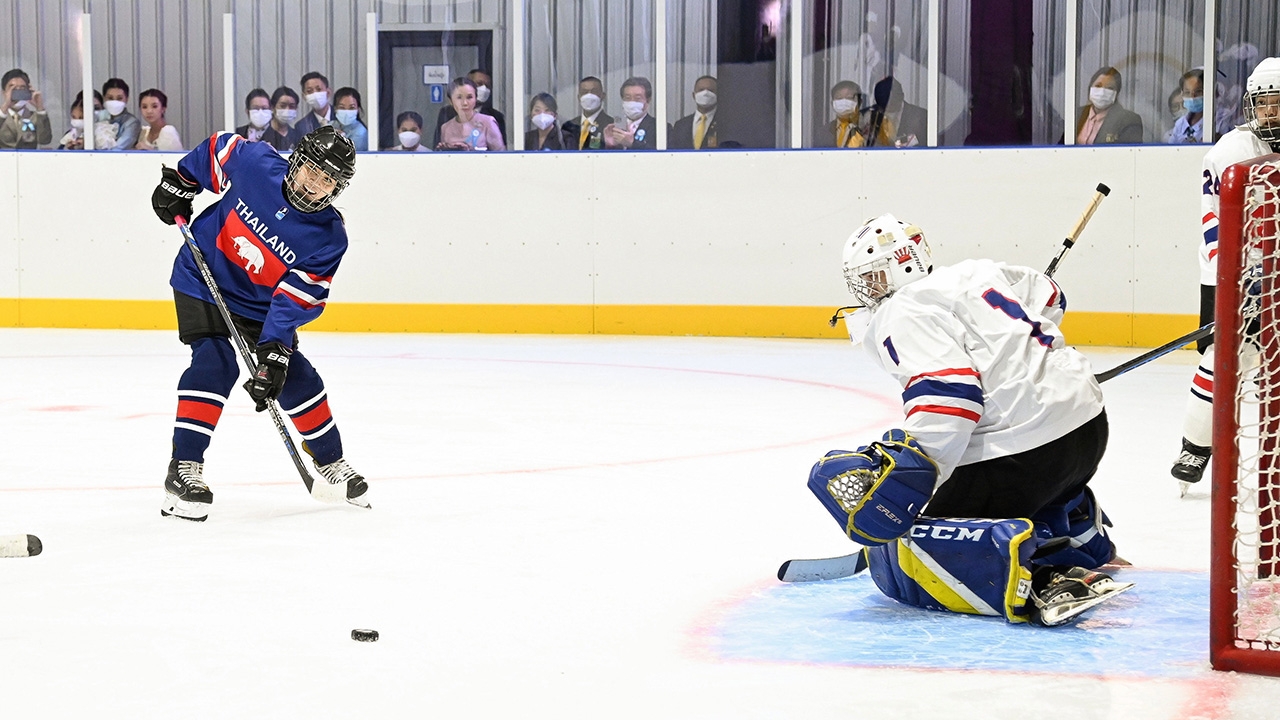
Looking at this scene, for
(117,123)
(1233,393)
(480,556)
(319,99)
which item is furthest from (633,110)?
(1233,393)

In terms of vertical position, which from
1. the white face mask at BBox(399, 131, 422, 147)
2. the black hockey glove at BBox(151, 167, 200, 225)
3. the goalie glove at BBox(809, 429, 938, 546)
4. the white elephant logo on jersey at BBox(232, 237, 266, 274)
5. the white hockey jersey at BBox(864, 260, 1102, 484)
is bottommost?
the goalie glove at BBox(809, 429, 938, 546)

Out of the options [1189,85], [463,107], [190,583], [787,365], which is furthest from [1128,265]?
[190,583]

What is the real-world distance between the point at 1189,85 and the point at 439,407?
469cm

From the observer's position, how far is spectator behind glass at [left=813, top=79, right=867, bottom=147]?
8312 millimetres

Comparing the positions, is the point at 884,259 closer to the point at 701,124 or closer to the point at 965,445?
the point at 965,445

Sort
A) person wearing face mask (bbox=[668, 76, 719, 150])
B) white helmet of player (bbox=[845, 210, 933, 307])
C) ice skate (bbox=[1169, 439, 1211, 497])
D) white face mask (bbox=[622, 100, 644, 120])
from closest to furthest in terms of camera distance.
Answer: white helmet of player (bbox=[845, 210, 933, 307]) < ice skate (bbox=[1169, 439, 1211, 497]) < person wearing face mask (bbox=[668, 76, 719, 150]) < white face mask (bbox=[622, 100, 644, 120])

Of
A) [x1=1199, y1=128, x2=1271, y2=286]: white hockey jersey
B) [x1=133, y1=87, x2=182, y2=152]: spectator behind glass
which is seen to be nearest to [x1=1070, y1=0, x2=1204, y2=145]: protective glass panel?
[x1=1199, y1=128, x2=1271, y2=286]: white hockey jersey

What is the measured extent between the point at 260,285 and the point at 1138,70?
5874mm

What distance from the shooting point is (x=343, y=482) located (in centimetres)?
347

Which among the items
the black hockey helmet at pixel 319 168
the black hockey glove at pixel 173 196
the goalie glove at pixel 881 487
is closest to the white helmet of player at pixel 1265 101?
the goalie glove at pixel 881 487

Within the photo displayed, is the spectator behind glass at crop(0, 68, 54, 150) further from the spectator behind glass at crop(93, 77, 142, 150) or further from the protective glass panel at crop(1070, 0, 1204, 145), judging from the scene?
the protective glass panel at crop(1070, 0, 1204, 145)

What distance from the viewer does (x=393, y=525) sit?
3.25m

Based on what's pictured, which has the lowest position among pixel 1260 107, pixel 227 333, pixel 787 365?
pixel 787 365

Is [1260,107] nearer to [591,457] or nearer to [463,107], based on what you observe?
[591,457]
